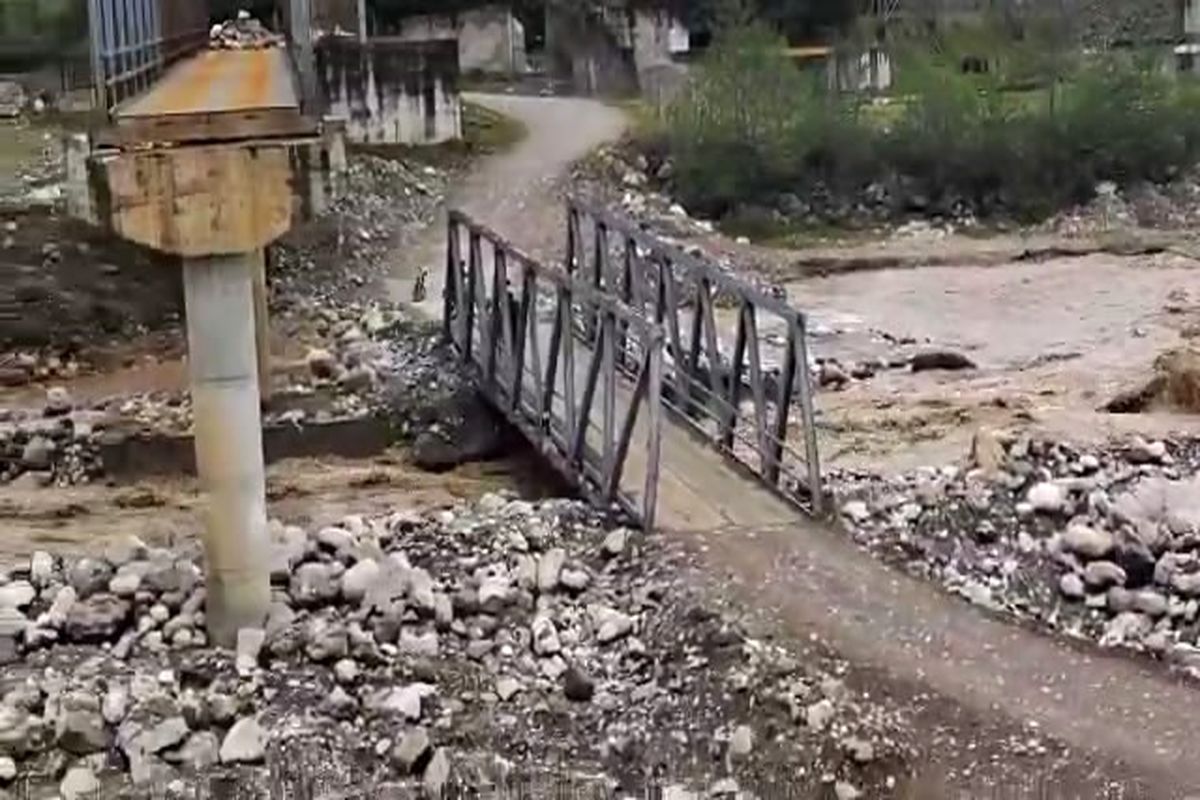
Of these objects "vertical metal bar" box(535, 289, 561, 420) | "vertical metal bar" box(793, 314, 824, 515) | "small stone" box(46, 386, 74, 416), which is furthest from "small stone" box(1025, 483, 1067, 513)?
"small stone" box(46, 386, 74, 416)

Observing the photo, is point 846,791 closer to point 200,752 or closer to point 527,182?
point 200,752

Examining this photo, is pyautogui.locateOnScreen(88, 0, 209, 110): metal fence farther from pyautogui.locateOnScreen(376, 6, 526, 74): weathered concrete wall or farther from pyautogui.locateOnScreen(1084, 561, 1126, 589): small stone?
pyautogui.locateOnScreen(376, 6, 526, 74): weathered concrete wall

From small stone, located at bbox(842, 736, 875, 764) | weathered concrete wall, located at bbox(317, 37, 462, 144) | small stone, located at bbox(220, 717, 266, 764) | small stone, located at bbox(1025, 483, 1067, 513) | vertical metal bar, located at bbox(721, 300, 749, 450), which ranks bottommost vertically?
small stone, located at bbox(220, 717, 266, 764)

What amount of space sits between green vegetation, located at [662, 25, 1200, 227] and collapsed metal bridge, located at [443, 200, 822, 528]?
48.6 ft

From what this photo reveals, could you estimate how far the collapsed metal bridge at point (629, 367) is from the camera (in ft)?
55.7

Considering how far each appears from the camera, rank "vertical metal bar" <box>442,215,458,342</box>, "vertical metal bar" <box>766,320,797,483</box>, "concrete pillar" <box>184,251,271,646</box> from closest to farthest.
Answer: "concrete pillar" <box>184,251,271,646</box> → "vertical metal bar" <box>766,320,797,483</box> → "vertical metal bar" <box>442,215,458,342</box>

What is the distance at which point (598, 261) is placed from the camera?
2483 centimetres

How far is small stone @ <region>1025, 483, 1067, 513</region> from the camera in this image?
16.1 meters

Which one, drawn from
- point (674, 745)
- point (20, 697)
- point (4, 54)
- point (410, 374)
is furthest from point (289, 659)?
point (410, 374)

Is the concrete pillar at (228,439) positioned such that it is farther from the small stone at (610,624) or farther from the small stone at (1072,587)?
the small stone at (1072,587)

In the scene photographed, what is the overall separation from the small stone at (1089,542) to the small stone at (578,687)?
410 cm

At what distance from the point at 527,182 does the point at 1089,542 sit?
24.4m

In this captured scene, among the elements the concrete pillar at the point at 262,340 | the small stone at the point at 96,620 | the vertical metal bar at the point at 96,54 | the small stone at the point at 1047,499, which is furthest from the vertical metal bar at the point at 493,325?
the vertical metal bar at the point at 96,54

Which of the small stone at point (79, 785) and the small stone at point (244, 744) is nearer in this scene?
the small stone at point (79, 785)
